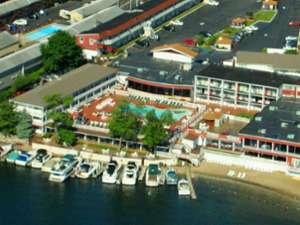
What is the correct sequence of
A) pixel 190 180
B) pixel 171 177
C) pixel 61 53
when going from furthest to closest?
pixel 61 53 < pixel 190 180 < pixel 171 177

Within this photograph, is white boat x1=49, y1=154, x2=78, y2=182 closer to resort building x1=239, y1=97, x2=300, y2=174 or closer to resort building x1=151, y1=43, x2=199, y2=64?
resort building x1=239, y1=97, x2=300, y2=174

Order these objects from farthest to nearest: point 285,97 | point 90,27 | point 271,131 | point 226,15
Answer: point 226,15, point 90,27, point 285,97, point 271,131

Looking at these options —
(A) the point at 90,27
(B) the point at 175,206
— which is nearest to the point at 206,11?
(A) the point at 90,27

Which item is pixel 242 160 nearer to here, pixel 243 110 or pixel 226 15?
pixel 243 110

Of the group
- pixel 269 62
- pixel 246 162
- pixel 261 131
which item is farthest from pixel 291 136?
pixel 269 62

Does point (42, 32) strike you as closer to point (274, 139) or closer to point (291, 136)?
point (274, 139)

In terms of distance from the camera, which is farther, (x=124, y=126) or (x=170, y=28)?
(x=170, y=28)

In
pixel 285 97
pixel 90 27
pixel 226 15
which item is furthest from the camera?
pixel 226 15
